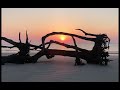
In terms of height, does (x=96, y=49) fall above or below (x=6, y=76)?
above

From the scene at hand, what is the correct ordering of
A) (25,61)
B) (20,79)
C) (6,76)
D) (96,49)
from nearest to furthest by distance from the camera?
(20,79)
(6,76)
(96,49)
(25,61)

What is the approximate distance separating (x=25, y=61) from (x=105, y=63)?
3992 mm

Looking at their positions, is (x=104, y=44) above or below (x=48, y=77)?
above

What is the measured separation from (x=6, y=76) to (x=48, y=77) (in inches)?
60.1

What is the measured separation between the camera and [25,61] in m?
12.6
